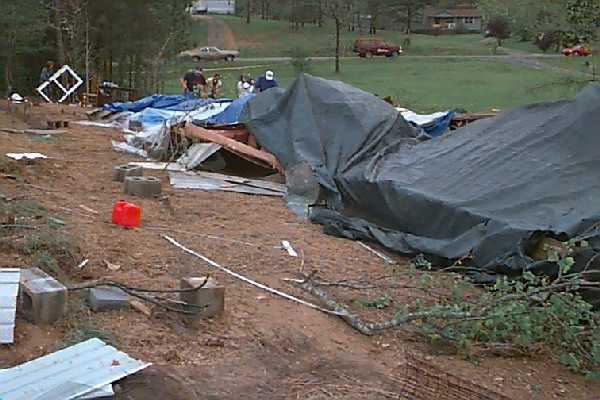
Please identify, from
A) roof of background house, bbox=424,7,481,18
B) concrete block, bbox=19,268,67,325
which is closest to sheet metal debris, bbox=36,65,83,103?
concrete block, bbox=19,268,67,325

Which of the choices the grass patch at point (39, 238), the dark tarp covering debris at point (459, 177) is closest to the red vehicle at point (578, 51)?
the dark tarp covering debris at point (459, 177)

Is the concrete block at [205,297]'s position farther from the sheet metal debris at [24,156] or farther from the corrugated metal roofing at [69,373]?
the sheet metal debris at [24,156]

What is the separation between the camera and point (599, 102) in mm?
7902

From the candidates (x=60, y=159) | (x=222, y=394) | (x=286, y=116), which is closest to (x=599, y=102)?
(x=286, y=116)

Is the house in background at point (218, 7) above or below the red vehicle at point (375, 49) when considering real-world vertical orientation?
above

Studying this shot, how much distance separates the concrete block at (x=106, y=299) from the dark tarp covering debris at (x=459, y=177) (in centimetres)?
293

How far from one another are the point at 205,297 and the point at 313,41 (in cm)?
4600

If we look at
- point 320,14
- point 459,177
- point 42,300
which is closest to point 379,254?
point 459,177

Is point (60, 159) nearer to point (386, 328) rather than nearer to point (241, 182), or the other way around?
point (241, 182)

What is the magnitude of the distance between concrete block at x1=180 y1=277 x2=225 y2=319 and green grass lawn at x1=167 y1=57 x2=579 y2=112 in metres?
15.5

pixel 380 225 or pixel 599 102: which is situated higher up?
pixel 599 102

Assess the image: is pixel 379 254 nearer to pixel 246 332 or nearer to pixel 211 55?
pixel 246 332

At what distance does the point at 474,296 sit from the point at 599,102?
268 cm

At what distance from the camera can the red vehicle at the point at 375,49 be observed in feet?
149
